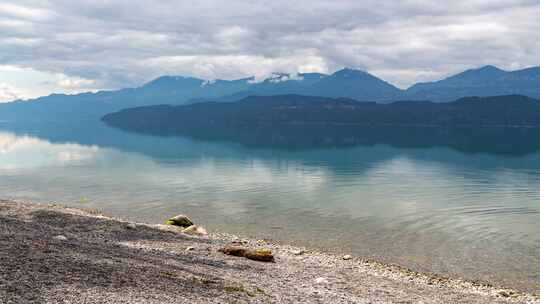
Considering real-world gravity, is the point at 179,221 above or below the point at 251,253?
below

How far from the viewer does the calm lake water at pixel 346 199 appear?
51.4m

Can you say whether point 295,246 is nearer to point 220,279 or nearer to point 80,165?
point 220,279

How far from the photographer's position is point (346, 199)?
8150 cm

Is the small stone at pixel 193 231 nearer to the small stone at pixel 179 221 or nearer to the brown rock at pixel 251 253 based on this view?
the small stone at pixel 179 221


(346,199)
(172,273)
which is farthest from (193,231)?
(346,199)

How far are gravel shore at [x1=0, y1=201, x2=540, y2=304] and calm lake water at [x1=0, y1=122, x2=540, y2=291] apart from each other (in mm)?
7434

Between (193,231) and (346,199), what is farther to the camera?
(346,199)

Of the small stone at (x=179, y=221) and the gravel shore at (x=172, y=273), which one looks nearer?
the gravel shore at (x=172, y=273)

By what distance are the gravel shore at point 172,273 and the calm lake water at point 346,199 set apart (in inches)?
293

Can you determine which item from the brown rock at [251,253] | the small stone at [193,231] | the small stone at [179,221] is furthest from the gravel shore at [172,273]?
the small stone at [179,221]

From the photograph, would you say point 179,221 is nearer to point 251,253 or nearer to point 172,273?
point 251,253

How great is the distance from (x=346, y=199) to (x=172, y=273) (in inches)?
2183

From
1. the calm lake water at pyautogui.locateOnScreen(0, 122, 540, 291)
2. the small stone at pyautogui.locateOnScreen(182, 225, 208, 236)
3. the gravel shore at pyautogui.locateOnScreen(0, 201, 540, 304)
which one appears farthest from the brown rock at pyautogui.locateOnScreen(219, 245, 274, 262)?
the calm lake water at pyautogui.locateOnScreen(0, 122, 540, 291)

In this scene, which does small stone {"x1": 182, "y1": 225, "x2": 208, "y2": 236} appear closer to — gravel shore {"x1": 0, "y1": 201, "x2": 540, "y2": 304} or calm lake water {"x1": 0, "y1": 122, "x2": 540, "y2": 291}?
gravel shore {"x1": 0, "y1": 201, "x2": 540, "y2": 304}
